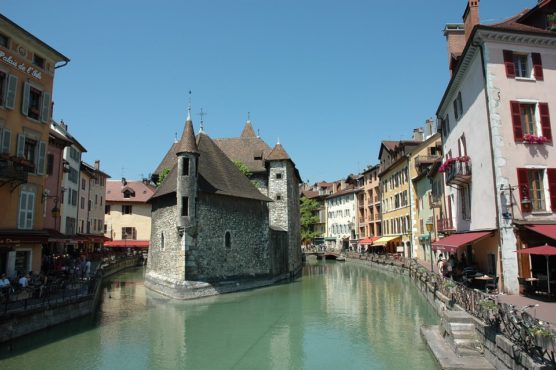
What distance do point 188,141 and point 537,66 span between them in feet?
58.6

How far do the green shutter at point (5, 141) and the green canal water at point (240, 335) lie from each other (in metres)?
7.52

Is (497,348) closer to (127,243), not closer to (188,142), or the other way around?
(188,142)

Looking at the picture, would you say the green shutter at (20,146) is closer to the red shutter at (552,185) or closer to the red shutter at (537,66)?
the red shutter at (552,185)

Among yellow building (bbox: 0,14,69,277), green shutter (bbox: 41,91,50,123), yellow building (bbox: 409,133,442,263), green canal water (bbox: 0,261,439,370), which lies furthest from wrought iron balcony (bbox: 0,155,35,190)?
yellow building (bbox: 409,133,442,263)

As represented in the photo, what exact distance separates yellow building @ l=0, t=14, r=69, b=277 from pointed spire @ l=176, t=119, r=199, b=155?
7356 millimetres

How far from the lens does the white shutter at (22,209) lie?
703 inches

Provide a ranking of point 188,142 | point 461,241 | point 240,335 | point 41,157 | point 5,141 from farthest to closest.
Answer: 1. point 188,142
2. point 41,157
3. point 461,241
4. point 5,141
5. point 240,335

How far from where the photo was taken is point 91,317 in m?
18.9

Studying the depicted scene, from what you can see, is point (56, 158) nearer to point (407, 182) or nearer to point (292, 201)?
point (292, 201)

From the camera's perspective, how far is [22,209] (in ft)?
59.0

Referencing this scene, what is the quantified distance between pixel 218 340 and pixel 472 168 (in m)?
13.1

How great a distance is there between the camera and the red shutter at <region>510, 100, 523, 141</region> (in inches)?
624

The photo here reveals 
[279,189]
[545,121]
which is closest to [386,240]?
[279,189]

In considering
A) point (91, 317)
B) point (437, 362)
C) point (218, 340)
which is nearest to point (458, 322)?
point (437, 362)
